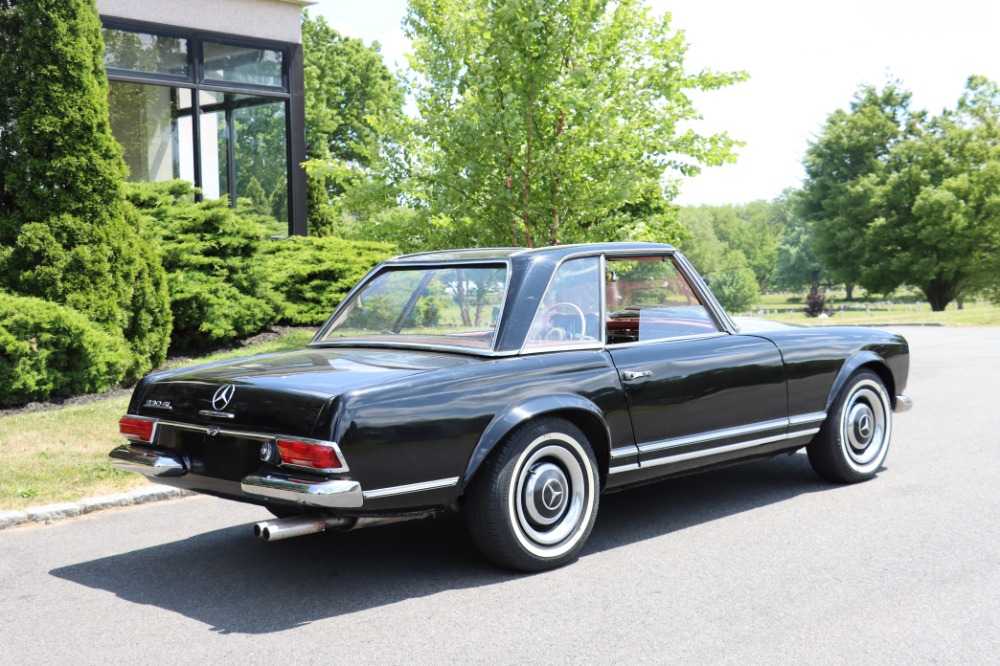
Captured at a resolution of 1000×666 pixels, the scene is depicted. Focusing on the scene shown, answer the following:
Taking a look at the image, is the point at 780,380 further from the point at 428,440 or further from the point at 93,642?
the point at 93,642

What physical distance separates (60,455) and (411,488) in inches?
174

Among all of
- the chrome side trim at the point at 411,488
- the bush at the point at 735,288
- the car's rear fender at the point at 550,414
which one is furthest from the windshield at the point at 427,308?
the bush at the point at 735,288

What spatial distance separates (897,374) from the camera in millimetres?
7035

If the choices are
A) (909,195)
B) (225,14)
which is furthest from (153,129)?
(909,195)

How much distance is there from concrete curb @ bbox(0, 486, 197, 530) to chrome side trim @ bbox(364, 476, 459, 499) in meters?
2.98

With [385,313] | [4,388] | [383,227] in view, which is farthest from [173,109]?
[385,313]

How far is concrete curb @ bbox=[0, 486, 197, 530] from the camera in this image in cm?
618

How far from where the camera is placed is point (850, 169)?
58281 mm

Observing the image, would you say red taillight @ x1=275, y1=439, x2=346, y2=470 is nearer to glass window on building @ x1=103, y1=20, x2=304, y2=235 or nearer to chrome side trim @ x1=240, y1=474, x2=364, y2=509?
chrome side trim @ x1=240, y1=474, x2=364, y2=509

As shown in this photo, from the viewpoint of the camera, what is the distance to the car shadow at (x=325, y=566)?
449 cm

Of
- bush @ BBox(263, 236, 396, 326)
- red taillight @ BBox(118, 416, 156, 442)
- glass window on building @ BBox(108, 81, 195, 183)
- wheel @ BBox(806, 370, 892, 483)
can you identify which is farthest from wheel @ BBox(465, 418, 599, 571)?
glass window on building @ BBox(108, 81, 195, 183)

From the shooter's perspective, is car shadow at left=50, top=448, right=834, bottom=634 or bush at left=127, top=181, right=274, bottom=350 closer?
car shadow at left=50, top=448, right=834, bottom=634

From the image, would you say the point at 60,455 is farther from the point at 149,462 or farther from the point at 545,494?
the point at 545,494

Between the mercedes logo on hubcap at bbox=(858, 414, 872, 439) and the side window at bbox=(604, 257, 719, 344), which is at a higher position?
the side window at bbox=(604, 257, 719, 344)
